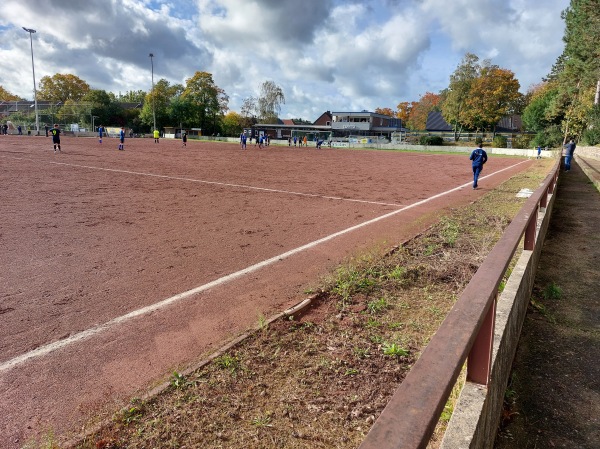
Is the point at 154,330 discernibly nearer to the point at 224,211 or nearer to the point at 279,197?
the point at 224,211

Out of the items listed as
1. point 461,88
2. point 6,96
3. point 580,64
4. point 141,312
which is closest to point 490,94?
point 461,88

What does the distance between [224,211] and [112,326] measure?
6080 millimetres

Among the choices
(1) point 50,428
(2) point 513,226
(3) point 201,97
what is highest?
(3) point 201,97

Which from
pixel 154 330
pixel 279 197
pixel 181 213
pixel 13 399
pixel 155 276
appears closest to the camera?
pixel 13 399

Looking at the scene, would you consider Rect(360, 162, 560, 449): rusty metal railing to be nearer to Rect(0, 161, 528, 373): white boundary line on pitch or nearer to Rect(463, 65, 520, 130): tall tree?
Rect(0, 161, 528, 373): white boundary line on pitch

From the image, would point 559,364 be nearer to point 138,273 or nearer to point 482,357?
point 482,357

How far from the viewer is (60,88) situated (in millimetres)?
105750

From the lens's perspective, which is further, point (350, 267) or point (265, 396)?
point (350, 267)

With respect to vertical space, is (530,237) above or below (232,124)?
below

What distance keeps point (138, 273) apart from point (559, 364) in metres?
4.96

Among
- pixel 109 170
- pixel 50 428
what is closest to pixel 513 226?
pixel 50 428

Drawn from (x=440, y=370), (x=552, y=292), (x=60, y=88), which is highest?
(x=60, y=88)

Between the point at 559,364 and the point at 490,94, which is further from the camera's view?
the point at 490,94

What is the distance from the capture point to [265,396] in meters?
3.02
